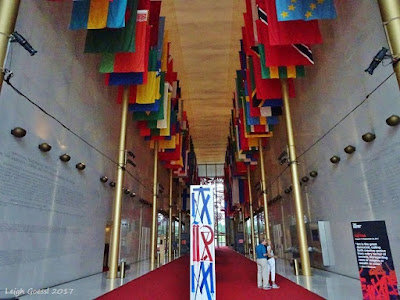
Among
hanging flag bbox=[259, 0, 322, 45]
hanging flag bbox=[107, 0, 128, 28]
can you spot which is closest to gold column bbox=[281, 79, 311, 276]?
hanging flag bbox=[259, 0, 322, 45]

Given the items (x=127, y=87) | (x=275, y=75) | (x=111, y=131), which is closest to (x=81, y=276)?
(x=111, y=131)

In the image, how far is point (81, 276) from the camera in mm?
8289

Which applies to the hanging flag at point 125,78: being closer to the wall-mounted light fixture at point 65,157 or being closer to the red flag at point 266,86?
the wall-mounted light fixture at point 65,157

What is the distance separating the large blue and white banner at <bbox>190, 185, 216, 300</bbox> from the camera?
14.2 ft

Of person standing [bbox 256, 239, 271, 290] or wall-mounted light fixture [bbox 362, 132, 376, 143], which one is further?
person standing [bbox 256, 239, 271, 290]

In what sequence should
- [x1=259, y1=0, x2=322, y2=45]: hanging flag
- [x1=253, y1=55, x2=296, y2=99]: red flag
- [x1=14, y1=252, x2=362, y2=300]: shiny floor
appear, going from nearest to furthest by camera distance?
[x1=14, y1=252, x2=362, y2=300]: shiny floor, [x1=259, y1=0, x2=322, y2=45]: hanging flag, [x1=253, y1=55, x2=296, y2=99]: red flag

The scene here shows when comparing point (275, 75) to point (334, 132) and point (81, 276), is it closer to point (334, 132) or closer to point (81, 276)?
point (334, 132)

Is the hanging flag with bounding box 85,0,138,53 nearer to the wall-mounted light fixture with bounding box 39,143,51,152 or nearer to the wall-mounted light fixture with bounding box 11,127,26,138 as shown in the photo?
the wall-mounted light fixture with bounding box 39,143,51,152

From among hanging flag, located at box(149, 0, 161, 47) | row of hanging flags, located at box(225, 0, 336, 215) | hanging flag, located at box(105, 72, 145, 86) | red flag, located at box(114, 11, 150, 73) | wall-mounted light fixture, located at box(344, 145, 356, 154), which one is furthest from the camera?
hanging flag, located at box(149, 0, 161, 47)

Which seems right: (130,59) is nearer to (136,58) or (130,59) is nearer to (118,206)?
(136,58)

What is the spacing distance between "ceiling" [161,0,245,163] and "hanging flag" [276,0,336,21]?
8152mm

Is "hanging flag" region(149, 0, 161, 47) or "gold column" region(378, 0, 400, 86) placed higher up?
"hanging flag" region(149, 0, 161, 47)

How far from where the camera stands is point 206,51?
16672 millimetres

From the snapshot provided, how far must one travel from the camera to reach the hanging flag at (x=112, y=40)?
7.10 metres
